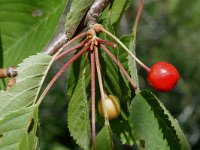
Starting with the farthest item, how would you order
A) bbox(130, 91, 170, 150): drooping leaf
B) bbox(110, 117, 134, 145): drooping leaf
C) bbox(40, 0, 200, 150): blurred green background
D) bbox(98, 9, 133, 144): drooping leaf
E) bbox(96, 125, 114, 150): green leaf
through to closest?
bbox(40, 0, 200, 150): blurred green background < bbox(110, 117, 134, 145): drooping leaf < bbox(98, 9, 133, 144): drooping leaf < bbox(130, 91, 170, 150): drooping leaf < bbox(96, 125, 114, 150): green leaf

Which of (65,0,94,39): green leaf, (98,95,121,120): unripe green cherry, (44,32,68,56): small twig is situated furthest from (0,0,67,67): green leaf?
(98,95,121,120): unripe green cherry

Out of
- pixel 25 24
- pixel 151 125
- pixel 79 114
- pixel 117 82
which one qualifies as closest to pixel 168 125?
pixel 151 125

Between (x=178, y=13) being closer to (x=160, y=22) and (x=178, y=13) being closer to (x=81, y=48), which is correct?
(x=160, y=22)

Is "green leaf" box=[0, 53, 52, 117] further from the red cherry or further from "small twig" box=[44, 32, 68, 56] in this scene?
the red cherry

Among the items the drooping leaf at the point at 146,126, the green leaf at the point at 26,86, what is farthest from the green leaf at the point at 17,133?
the drooping leaf at the point at 146,126

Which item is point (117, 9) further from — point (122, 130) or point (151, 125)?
point (151, 125)

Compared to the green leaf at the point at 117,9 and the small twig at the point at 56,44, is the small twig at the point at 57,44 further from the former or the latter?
the green leaf at the point at 117,9
